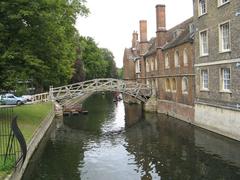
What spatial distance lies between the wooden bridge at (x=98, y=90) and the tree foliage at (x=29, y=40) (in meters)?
12.8

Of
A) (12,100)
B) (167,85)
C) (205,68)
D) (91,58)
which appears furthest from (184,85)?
(91,58)

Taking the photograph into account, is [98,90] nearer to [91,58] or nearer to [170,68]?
[170,68]

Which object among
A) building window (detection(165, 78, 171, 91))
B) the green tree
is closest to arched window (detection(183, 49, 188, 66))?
building window (detection(165, 78, 171, 91))

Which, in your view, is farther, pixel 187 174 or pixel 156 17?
pixel 156 17

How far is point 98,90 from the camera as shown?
113 ft

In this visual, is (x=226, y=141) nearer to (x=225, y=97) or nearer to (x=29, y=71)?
(x=225, y=97)

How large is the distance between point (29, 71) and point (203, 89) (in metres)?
12.3

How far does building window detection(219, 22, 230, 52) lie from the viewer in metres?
20.7

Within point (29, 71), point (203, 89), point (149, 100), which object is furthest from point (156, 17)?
point (29, 71)

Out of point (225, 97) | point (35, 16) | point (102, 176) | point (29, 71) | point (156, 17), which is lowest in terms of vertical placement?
point (102, 176)

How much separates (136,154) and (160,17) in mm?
20691

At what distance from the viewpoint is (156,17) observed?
35656 millimetres

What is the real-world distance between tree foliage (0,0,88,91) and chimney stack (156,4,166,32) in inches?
636

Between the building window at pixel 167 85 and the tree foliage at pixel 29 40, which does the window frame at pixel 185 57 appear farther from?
the tree foliage at pixel 29 40
